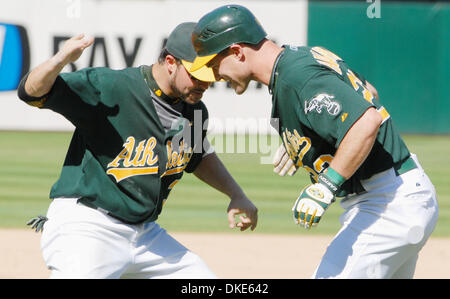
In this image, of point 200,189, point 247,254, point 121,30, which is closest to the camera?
point 247,254

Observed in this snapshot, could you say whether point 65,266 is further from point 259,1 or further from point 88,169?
point 259,1

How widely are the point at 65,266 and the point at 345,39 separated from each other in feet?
42.1

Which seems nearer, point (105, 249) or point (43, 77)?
point (43, 77)

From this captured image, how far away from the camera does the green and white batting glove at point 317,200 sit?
341cm

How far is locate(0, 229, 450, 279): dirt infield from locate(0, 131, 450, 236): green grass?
1.43 feet

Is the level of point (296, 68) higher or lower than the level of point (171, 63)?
higher

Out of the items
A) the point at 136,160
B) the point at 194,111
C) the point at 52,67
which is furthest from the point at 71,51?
the point at 194,111

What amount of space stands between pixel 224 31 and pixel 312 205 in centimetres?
102

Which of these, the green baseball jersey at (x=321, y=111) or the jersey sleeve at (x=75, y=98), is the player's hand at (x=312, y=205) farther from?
the jersey sleeve at (x=75, y=98)

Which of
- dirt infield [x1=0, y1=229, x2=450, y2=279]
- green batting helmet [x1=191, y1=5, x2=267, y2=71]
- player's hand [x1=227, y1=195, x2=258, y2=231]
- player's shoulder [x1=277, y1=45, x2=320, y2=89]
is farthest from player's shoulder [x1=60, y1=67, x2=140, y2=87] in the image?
dirt infield [x1=0, y1=229, x2=450, y2=279]

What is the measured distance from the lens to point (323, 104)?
344 cm

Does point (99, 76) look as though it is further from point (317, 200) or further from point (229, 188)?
point (317, 200)

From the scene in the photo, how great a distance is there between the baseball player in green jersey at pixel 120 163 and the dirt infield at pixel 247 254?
2.07 meters

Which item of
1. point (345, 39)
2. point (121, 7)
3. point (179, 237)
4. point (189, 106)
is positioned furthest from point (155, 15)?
point (189, 106)
